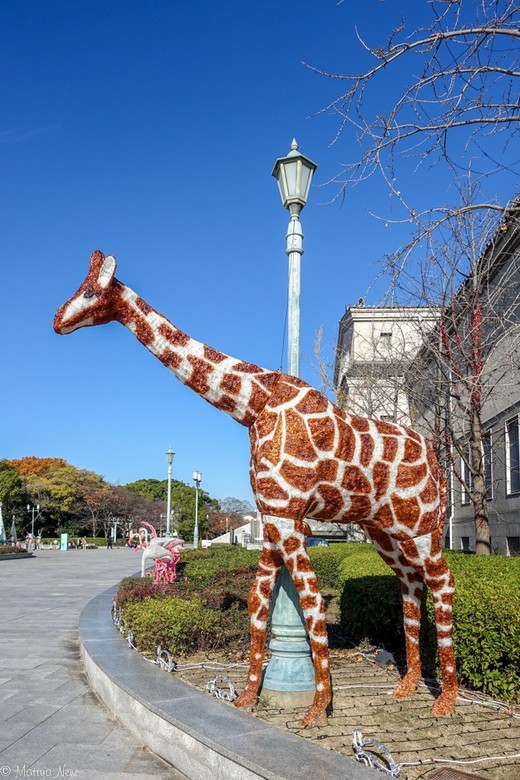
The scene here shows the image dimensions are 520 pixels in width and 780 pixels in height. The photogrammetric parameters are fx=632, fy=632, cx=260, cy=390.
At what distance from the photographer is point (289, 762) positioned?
3.68 m

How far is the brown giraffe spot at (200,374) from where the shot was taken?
5406mm

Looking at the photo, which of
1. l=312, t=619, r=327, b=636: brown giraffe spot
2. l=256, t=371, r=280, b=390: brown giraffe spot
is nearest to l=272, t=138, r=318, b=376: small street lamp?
l=256, t=371, r=280, b=390: brown giraffe spot

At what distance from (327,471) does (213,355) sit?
1.40m

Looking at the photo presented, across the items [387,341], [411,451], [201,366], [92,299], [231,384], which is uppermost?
[387,341]

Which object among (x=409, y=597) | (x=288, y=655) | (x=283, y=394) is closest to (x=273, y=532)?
(x=283, y=394)

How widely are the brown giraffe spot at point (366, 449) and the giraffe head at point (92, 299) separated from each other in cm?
250

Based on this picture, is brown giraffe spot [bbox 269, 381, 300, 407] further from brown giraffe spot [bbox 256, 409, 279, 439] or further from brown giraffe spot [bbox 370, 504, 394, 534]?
brown giraffe spot [bbox 370, 504, 394, 534]

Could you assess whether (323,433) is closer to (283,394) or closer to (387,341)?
(283,394)

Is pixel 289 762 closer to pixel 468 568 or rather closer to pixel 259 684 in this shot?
pixel 259 684

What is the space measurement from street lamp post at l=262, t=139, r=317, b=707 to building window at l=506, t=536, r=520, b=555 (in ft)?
48.2

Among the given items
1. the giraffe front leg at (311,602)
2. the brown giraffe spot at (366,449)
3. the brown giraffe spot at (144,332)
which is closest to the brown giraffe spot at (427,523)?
the brown giraffe spot at (366,449)

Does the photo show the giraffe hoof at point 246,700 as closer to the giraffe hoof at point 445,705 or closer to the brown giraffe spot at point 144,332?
the giraffe hoof at point 445,705

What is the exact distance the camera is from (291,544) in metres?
4.96

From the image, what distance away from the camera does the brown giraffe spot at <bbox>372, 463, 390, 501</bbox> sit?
17.2 feet
